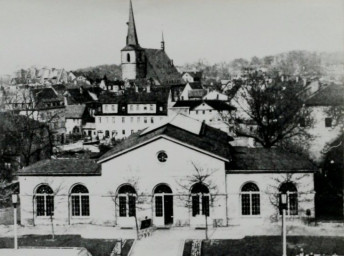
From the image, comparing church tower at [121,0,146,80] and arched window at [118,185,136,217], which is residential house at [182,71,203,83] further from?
arched window at [118,185,136,217]

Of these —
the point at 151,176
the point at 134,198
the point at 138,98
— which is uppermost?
the point at 138,98

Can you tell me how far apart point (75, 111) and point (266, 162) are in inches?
1651

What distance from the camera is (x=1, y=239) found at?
2125cm

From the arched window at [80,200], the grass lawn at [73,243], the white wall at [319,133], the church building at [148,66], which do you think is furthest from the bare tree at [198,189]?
the church building at [148,66]

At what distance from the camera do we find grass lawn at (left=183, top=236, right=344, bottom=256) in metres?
18.7

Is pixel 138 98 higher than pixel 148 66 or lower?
lower

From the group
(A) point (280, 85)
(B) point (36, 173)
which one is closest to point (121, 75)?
(A) point (280, 85)

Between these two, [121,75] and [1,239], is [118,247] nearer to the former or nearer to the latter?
[1,239]

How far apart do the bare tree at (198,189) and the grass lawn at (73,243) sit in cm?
326

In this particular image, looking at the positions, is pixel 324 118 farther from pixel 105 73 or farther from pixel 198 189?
pixel 105 73

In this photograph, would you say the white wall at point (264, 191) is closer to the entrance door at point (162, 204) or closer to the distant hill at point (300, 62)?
the entrance door at point (162, 204)

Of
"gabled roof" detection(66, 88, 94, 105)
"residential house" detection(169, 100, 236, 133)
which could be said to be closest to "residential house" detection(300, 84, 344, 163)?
"residential house" detection(169, 100, 236, 133)

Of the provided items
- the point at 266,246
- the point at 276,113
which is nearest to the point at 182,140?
the point at 266,246

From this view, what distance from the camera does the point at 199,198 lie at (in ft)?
74.2
